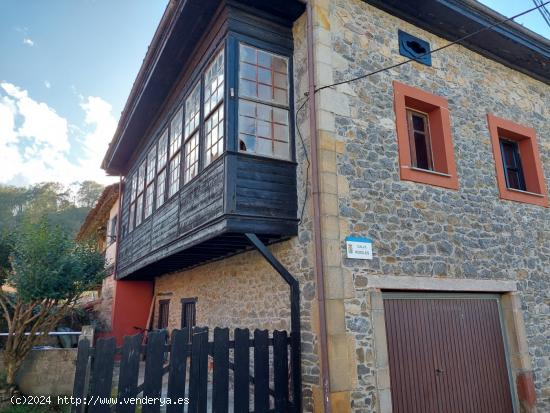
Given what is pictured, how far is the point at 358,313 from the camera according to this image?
510 centimetres

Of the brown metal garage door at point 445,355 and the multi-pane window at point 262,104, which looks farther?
the multi-pane window at point 262,104

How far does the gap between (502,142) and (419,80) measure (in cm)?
268

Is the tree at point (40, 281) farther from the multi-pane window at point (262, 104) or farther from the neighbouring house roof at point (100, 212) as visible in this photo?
the multi-pane window at point (262, 104)

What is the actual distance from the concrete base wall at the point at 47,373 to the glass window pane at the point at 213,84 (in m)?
4.93

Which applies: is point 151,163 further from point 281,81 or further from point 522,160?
point 522,160

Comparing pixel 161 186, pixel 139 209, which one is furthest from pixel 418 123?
pixel 139 209

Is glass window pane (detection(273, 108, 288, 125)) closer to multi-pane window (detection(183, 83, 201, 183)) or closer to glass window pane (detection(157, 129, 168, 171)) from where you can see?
multi-pane window (detection(183, 83, 201, 183))

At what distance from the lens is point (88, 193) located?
45.2m

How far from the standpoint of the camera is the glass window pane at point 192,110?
691 cm

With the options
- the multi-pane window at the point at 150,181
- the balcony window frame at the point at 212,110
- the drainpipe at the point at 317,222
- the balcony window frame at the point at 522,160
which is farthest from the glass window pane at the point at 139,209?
the balcony window frame at the point at 522,160

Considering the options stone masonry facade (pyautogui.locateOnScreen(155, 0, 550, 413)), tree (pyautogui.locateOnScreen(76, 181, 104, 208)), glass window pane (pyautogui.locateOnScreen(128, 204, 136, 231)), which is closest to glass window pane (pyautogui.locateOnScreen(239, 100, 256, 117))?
stone masonry facade (pyautogui.locateOnScreen(155, 0, 550, 413))

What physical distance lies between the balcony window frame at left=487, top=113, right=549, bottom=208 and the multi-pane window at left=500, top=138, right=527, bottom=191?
0.06 meters

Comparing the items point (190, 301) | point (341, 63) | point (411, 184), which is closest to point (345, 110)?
point (341, 63)

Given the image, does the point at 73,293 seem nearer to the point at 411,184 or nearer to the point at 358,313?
the point at 358,313
